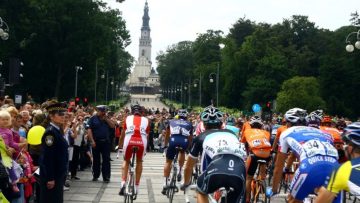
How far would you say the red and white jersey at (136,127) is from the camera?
12906mm

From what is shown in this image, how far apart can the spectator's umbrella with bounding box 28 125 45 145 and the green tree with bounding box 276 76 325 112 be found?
217 feet

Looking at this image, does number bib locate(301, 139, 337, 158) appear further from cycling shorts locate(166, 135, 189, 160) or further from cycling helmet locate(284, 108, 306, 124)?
cycling shorts locate(166, 135, 189, 160)

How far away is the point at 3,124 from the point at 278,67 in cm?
8157

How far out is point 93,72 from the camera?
258 ft

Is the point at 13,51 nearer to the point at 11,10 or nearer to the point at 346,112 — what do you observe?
the point at 11,10

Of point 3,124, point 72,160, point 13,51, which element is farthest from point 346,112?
point 3,124

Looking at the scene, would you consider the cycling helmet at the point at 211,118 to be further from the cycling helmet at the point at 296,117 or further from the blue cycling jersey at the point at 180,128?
the blue cycling jersey at the point at 180,128

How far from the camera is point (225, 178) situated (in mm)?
7355

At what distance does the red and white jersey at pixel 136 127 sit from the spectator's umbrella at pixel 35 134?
225 cm

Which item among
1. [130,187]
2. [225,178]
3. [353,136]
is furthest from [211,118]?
[130,187]

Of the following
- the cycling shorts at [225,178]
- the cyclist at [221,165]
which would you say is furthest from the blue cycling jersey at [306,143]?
the cycling shorts at [225,178]

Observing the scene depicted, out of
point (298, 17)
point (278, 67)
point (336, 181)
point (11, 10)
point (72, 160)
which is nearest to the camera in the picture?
point (336, 181)

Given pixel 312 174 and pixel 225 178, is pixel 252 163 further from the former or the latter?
pixel 225 178

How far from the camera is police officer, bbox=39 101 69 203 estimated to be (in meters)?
9.15
